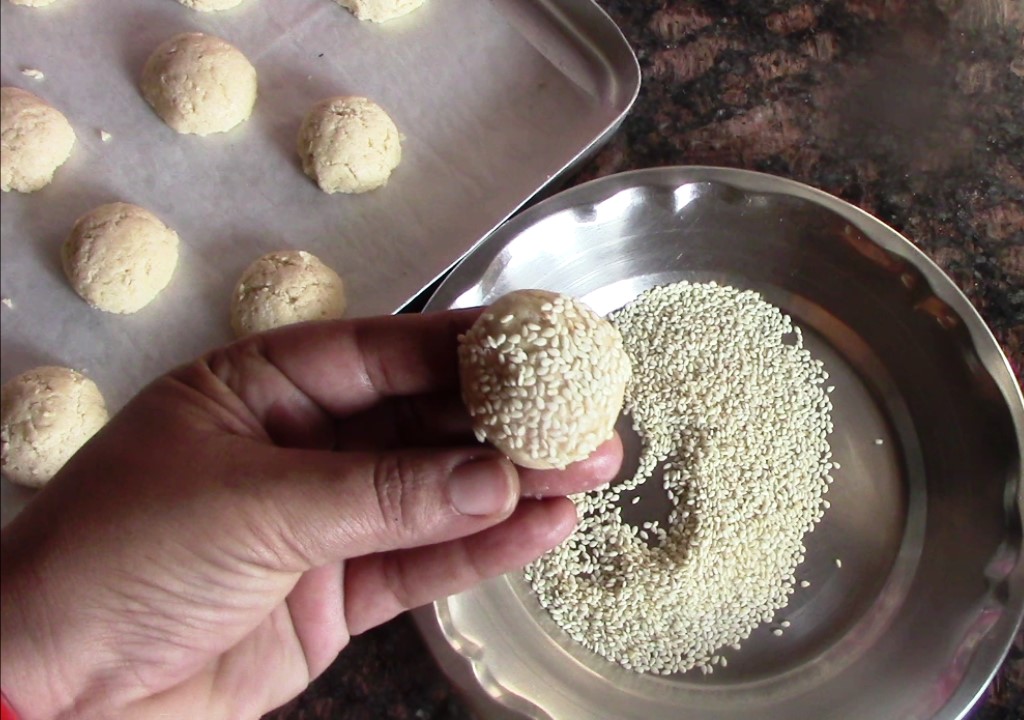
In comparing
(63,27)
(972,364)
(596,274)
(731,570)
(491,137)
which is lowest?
(731,570)

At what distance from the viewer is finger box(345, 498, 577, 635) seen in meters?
1.18

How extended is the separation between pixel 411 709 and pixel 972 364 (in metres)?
1.10

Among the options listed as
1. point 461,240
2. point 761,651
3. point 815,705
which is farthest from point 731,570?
point 461,240

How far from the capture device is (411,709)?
139 cm

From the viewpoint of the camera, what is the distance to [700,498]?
1415mm

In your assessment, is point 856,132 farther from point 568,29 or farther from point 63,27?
point 63,27

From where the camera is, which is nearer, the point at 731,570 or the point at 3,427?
the point at 731,570

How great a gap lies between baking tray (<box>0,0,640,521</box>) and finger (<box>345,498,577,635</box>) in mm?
567

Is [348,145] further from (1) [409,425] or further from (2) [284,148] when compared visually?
(1) [409,425]

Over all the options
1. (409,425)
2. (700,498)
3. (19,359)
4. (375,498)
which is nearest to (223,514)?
(375,498)

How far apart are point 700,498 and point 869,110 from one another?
87 centimetres

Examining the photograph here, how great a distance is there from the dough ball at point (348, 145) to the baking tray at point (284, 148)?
4 cm

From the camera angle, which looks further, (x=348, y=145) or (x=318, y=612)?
(x=348, y=145)

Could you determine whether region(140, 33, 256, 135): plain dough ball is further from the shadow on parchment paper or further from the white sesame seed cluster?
the white sesame seed cluster
